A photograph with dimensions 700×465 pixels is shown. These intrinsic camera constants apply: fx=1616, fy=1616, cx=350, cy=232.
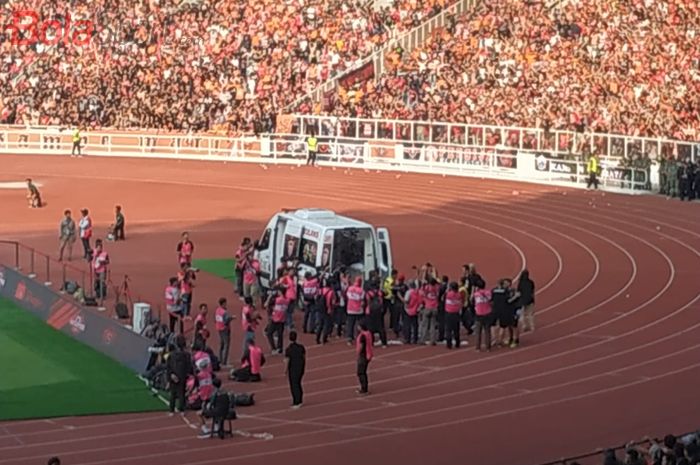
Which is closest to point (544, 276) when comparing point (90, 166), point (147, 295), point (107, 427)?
point (147, 295)

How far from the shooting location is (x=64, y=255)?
38281mm

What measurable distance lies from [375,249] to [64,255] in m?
10.4

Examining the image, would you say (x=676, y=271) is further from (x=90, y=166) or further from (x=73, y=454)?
(x=90, y=166)

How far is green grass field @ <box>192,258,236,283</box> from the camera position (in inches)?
1416

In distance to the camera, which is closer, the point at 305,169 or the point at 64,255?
the point at 64,255

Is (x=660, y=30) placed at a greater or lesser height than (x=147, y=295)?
greater

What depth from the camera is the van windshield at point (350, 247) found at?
100ft

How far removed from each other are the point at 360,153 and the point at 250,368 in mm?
32850

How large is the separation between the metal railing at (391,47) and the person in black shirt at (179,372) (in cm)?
4020

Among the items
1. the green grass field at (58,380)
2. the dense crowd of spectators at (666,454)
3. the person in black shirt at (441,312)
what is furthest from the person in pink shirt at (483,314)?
the dense crowd of spectators at (666,454)

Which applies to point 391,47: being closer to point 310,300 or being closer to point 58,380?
point 310,300

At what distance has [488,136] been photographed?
5584 centimetres

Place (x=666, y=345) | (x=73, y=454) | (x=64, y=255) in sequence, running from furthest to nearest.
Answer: (x=64, y=255), (x=666, y=345), (x=73, y=454)

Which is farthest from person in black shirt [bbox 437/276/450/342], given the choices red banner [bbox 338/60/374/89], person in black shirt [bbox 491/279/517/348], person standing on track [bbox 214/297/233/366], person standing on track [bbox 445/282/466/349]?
red banner [bbox 338/60/374/89]
